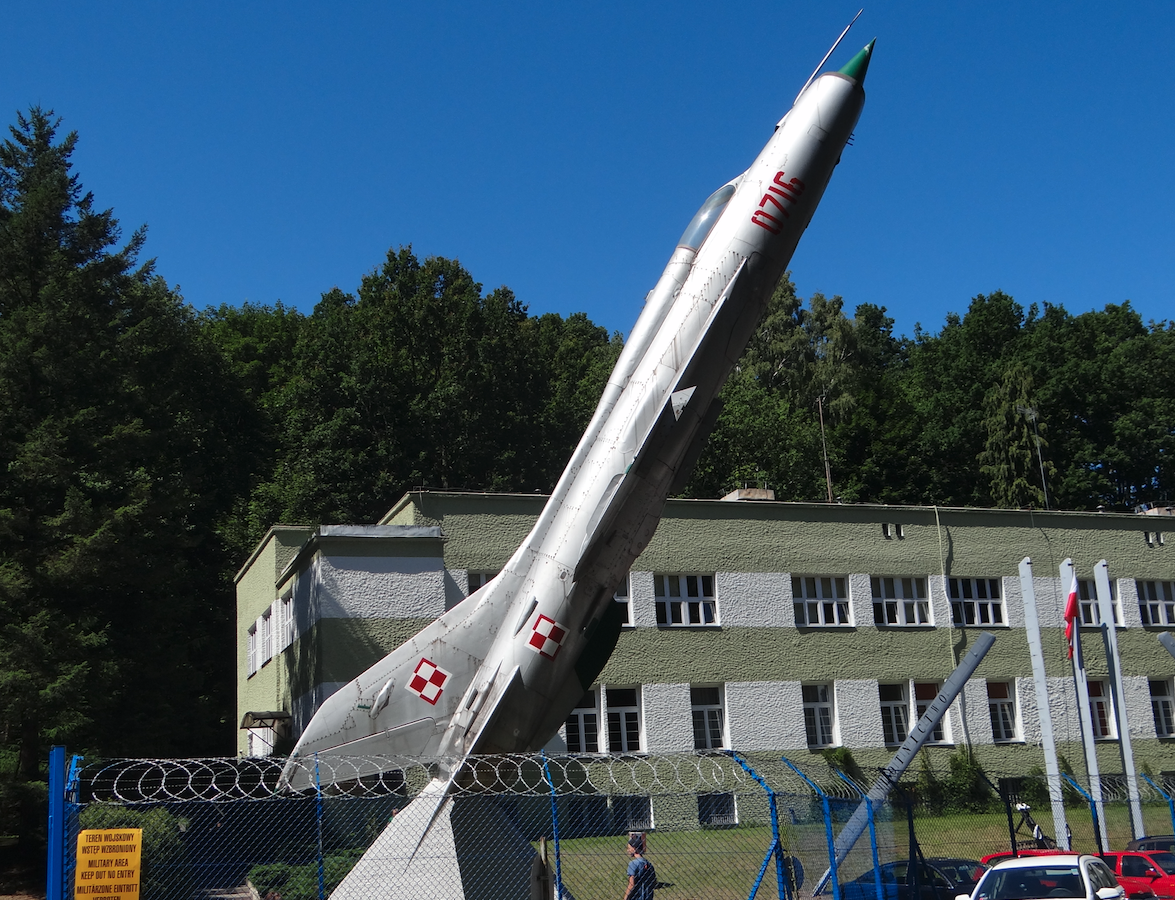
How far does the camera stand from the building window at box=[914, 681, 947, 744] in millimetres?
28594

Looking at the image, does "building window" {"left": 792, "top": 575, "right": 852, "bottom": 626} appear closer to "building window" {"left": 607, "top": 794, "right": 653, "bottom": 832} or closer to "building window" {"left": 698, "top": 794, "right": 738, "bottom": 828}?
"building window" {"left": 698, "top": 794, "right": 738, "bottom": 828}

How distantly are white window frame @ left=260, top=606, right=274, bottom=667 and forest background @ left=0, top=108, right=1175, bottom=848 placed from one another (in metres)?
2.51

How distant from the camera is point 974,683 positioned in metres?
29.3

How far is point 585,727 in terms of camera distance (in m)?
25.6

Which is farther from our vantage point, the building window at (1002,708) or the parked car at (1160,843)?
the building window at (1002,708)

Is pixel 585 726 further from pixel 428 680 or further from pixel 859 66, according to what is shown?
pixel 859 66

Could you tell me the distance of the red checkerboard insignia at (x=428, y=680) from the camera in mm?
15352

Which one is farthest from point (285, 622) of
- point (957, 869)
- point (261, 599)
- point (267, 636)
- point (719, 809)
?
point (957, 869)

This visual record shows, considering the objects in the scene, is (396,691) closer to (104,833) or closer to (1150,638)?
(104,833)

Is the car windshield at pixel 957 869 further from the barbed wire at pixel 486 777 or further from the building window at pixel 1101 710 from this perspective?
the building window at pixel 1101 710

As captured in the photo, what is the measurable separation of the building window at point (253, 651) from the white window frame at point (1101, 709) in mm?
22997

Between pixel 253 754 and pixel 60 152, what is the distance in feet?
57.9

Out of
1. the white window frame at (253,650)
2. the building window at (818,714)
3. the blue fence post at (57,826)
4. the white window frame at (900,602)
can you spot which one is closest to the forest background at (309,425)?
the white window frame at (253,650)

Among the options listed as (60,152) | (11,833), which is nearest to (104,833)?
(11,833)
